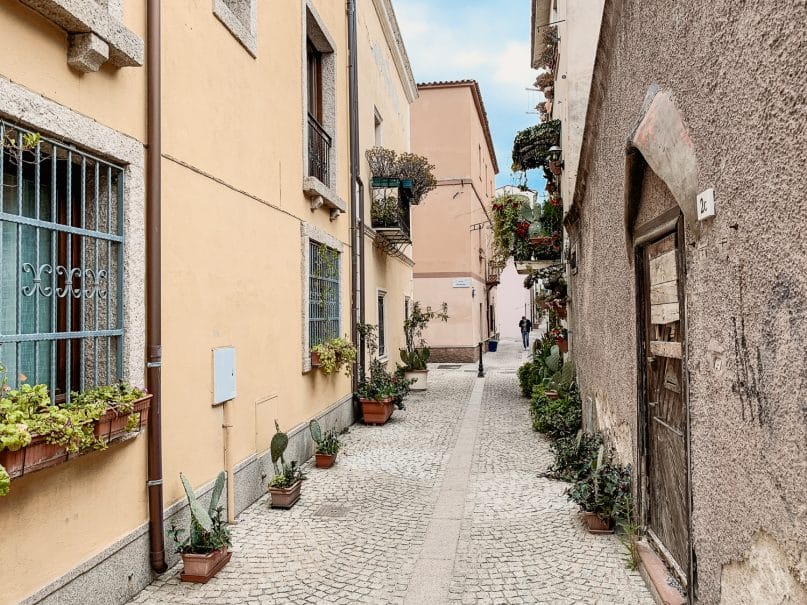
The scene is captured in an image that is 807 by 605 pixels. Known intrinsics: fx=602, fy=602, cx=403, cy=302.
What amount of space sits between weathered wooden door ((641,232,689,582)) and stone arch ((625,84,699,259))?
0.39 meters

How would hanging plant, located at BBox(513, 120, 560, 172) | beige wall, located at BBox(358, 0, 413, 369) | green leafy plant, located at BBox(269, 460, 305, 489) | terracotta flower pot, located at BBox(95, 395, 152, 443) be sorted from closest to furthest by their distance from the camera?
terracotta flower pot, located at BBox(95, 395, 152, 443) < green leafy plant, located at BBox(269, 460, 305, 489) < beige wall, located at BBox(358, 0, 413, 369) < hanging plant, located at BBox(513, 120, 560, 172)

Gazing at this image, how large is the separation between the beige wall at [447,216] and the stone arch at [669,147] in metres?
17.4

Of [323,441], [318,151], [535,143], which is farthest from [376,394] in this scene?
[535,143]

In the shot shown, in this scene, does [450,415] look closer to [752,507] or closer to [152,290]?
[152,290]

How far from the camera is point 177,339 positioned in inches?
169

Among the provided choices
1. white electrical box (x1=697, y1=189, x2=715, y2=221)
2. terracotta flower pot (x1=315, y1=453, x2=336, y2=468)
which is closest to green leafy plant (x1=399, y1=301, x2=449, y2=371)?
terracotta flower pot (x1=315, y1=453, x2=336, y2=468)

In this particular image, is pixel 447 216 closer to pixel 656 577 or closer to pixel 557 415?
pixel 557 415

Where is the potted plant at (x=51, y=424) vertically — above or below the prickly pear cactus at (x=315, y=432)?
above

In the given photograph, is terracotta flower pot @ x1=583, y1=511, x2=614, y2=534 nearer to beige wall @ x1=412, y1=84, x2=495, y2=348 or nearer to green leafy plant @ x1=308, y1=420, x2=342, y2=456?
green leafy plant @ x1=308, y1=420, x2=342, y2=456

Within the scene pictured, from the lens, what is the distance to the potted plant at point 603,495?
445 centimetres

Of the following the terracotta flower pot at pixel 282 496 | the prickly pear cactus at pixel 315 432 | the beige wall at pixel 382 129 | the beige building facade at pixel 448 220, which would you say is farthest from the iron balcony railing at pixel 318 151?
the beige building facade at pixel 448 220

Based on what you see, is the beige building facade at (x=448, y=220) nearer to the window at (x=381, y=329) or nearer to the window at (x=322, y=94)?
the window at (x=381, y=329)

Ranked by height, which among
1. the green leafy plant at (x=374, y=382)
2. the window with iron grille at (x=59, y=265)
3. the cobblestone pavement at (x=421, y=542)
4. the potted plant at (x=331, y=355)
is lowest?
the cobblestone pavement at (x=421, y=542)

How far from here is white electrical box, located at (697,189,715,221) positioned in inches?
98.9
